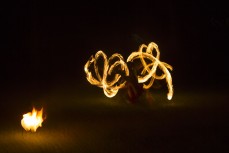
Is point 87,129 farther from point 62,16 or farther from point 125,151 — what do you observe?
point 62,16

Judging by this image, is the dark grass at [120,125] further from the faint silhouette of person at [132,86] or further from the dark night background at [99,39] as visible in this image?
the dark night background at [99,39]

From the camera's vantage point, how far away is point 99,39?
34.3 meters

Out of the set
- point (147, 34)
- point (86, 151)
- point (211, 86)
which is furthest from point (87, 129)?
point (147, 34)

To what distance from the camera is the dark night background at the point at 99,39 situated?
22016 millimetres

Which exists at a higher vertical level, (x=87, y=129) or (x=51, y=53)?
(x=51, y=53)

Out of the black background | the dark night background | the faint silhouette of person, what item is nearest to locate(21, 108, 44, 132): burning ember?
the faint silhouette of person

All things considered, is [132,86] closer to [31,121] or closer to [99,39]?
[31,121]

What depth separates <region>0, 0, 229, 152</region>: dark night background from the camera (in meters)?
22.0

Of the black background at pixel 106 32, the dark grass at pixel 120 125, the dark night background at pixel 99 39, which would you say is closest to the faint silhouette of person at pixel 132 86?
the dark grass at pixel 120 125

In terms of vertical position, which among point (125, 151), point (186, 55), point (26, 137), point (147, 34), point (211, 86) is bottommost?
point (125, 151)

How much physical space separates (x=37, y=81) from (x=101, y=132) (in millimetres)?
11788

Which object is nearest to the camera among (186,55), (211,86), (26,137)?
(26,137)

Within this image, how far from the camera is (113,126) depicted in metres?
11.2

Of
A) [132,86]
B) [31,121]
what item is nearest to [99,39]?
[132,86]
